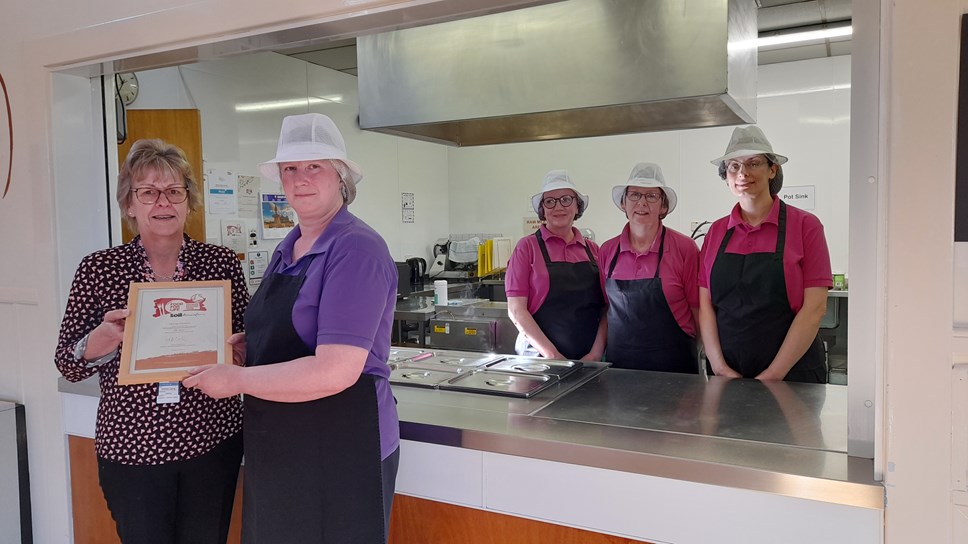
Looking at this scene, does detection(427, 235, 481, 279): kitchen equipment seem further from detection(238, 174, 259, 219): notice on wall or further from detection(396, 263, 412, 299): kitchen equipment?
detection(238, 174, 259, 219): notice on wall

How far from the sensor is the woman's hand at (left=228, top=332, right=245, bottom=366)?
170 centimetres

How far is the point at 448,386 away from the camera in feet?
7.03

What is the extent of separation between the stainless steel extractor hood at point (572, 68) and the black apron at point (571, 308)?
2.30 ft

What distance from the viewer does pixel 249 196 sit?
4945 millimetres

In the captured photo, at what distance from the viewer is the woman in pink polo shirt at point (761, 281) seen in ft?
7.87

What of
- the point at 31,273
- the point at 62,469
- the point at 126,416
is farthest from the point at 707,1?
the point at 62,469

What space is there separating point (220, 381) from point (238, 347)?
0.30m

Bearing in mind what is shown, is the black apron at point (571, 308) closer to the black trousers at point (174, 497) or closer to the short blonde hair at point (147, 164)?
the black trousers at point (174, 497)

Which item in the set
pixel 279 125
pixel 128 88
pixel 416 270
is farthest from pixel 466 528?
pixel 416 270

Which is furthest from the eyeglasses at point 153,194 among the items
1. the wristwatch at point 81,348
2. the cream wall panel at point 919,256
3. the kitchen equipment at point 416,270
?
the kitchen equipment at point 416,270

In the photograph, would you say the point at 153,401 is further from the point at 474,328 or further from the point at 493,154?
the point at 493,154

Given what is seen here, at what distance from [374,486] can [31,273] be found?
186 cm

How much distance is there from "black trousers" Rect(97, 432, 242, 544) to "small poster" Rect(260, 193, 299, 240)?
3490mm

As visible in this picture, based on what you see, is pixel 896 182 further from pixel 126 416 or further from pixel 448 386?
pixel 126 416
